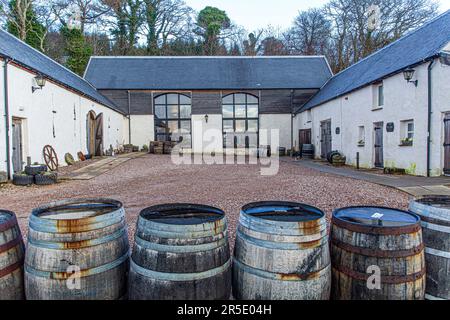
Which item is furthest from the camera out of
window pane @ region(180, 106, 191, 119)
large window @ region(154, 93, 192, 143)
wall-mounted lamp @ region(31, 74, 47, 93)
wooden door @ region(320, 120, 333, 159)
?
window pane @ region(180, 106, 191, 119)

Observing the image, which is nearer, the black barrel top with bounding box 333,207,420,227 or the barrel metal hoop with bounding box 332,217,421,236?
the barrel metal hoop with bounding box 332,217,421,236

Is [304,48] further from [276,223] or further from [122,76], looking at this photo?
[276,223]

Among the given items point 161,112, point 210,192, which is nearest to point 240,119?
point 161,112

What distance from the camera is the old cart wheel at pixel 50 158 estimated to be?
1168 cm

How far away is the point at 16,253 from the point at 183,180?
750 cm

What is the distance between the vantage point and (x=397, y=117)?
11.4 meters

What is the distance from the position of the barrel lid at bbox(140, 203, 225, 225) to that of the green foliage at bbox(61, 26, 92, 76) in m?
28.9

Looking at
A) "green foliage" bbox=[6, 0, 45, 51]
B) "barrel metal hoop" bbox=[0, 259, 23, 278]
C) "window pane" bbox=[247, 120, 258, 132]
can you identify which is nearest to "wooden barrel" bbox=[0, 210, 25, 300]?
"barrel metal hoop" bbox=[0, 259, 23, 278]

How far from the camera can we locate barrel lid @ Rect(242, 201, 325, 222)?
233 centimetres

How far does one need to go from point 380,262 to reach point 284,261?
672 mm

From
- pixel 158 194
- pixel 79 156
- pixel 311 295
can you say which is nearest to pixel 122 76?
pixel 79 156

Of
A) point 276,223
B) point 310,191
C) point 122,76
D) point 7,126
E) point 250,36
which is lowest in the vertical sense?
point 310,191

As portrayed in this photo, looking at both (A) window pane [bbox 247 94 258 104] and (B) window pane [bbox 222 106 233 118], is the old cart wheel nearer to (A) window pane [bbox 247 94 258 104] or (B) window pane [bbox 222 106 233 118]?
(B) window pane [bbox 222 106 233 118]

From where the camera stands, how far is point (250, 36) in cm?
3694
